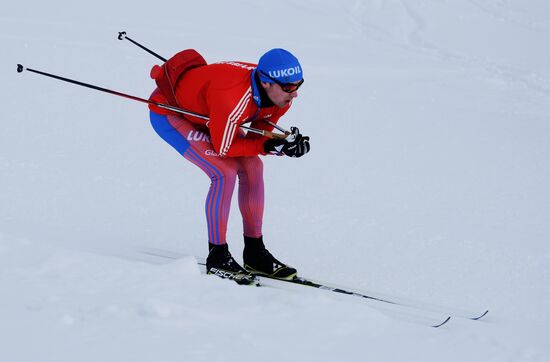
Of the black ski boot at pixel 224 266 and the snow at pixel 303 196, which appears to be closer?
the snow at pixel 303 196

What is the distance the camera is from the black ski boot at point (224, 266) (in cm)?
391

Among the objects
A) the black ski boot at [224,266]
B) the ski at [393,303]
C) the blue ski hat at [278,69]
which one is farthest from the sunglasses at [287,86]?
the ski at [393,303]

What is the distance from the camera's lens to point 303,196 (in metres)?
5.58

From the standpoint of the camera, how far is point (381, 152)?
22.0ft

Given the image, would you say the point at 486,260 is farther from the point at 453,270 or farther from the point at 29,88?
the point at 29,88

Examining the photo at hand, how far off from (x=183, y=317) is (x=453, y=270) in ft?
6.41

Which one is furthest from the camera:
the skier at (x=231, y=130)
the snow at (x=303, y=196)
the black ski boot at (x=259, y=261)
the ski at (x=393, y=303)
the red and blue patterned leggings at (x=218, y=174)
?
the black ski boot at (x=259, y=261)

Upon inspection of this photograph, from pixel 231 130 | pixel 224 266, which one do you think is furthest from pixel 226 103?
pixel 224 266

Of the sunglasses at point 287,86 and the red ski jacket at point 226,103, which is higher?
the sunglasses at point 287,86

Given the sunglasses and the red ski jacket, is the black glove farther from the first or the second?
the sunglasses

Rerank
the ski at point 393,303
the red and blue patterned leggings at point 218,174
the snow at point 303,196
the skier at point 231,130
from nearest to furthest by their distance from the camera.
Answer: the snow at point 303,196, the ski at point 393,303, the skier at point 231,130, the red and blue patterned leggings at point 218,174

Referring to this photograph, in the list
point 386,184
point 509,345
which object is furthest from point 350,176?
point 509,345

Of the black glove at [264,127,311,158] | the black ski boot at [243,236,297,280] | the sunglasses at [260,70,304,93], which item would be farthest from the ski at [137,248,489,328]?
the sunglasses at [260,70,304,93]

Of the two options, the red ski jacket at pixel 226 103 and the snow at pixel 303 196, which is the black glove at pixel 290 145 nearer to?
the red ski jacket at pixel 226 103
